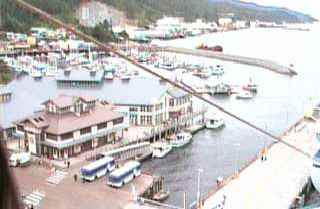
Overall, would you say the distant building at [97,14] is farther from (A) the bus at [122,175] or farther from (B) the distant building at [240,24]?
(B) the distant building at [240,24]

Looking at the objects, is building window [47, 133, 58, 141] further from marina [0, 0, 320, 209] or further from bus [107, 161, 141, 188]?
bus [107, 161, 141, 188]

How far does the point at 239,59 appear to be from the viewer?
11.2 m

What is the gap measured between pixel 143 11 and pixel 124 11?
4.60 feet

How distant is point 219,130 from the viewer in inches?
192

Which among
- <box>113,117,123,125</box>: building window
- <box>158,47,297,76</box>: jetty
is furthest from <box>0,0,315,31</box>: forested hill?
<box>113,117,123,125</box>: building window

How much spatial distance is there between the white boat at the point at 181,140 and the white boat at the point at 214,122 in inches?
20.6

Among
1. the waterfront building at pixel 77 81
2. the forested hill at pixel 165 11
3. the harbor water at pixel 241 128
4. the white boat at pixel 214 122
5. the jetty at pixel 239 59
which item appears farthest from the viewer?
the jetty at pixel 239 59

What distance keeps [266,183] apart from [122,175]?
0.91m

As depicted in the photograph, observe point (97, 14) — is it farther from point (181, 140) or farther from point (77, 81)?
point (181, 140)

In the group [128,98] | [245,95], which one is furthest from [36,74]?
[245,95]

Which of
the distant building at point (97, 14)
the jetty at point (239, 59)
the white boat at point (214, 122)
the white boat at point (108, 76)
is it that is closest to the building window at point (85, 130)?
the white boat at point (214, 122)

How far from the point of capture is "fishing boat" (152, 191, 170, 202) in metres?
3.06

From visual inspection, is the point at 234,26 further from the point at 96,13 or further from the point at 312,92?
the point at 312,92

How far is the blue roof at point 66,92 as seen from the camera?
15.1ft
